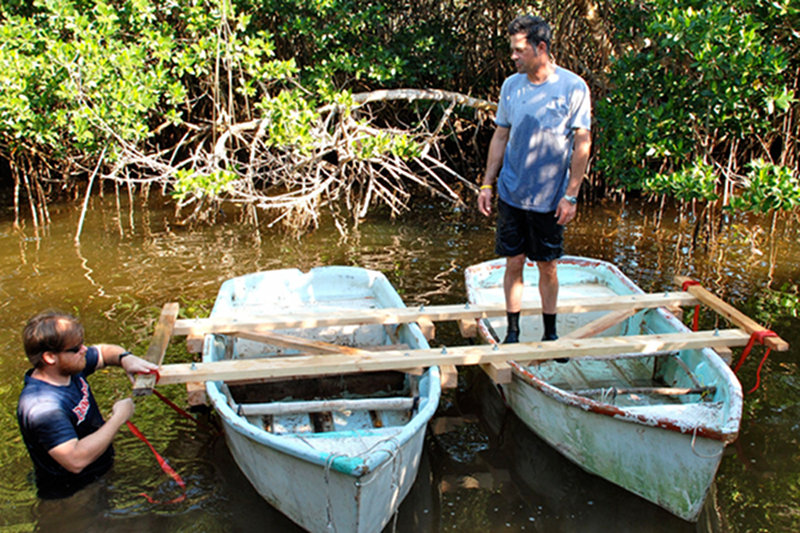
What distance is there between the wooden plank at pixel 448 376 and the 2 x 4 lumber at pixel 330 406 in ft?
0.66

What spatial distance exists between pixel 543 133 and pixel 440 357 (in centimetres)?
130

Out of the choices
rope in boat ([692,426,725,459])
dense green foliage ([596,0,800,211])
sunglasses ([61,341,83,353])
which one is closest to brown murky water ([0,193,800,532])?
rope in boat ([692,426,725,459])

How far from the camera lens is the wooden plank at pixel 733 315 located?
3.79 meters

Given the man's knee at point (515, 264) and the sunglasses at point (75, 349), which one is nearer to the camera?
the sunglasses at point (75, 349)

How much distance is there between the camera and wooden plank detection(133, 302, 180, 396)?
3312 mm

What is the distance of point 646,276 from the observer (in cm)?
701

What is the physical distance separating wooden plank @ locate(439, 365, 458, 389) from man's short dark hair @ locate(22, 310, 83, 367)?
1.82m

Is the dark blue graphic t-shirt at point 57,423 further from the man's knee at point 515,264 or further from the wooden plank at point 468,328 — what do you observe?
the man's knee at point 515,264

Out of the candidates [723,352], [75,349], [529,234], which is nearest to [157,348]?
[75,349]

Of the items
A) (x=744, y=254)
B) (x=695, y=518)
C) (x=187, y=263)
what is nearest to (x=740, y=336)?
(x=695, y=518)

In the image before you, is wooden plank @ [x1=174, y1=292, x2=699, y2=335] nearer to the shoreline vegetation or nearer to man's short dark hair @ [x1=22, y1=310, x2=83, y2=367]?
man's short dark hair @ [x1=22, y1=310, x2=83, y2=367]

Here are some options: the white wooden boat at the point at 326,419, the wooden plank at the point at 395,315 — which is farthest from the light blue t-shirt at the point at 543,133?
the white wooden boat at the point at 326,419

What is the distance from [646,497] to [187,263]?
18.1ft

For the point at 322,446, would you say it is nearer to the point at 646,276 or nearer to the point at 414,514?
the point at 414,514
